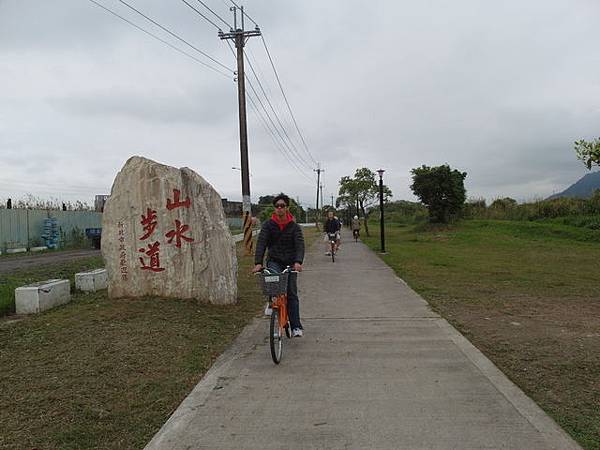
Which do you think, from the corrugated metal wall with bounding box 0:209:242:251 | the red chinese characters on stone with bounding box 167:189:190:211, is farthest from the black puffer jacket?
the corrugated metal wall with bounding box 0:209:242:251

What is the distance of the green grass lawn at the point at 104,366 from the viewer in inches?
142

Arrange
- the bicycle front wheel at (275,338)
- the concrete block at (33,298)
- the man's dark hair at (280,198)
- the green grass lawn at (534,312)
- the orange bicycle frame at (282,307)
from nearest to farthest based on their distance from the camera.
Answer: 1. the green grass lawn at (534,312)
2. the bicycle front wheel at (275,338)
3. the orange bicycle frame at (282,307)
4. the man's dark hair at (280,198)
5. the concrete block at (33,298)

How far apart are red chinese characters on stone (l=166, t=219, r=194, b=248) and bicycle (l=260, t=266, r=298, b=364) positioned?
2.89m

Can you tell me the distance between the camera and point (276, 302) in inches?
209

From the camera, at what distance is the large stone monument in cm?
789

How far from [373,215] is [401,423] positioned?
2432 inches

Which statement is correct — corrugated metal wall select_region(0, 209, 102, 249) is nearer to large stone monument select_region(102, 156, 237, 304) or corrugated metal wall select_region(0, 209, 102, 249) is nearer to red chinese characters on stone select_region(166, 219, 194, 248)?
large stone monument select_region(102, 156, 237, 304)

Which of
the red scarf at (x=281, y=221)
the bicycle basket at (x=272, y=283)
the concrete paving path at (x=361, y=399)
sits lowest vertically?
the concrete paving path at (x=361, y=399)

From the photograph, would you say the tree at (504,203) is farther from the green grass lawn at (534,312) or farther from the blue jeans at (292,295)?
the blue jeans at (292,295)

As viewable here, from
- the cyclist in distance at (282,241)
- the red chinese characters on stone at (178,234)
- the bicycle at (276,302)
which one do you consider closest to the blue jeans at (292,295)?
the cyclist in distance at (282,241)

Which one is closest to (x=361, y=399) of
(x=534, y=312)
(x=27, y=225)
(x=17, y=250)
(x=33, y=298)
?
(x=534, y=312)

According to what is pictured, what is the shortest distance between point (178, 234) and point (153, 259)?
547mm

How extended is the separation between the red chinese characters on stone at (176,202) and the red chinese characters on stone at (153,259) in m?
0.60

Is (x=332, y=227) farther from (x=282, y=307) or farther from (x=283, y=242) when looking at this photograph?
(x=282, y=307)
